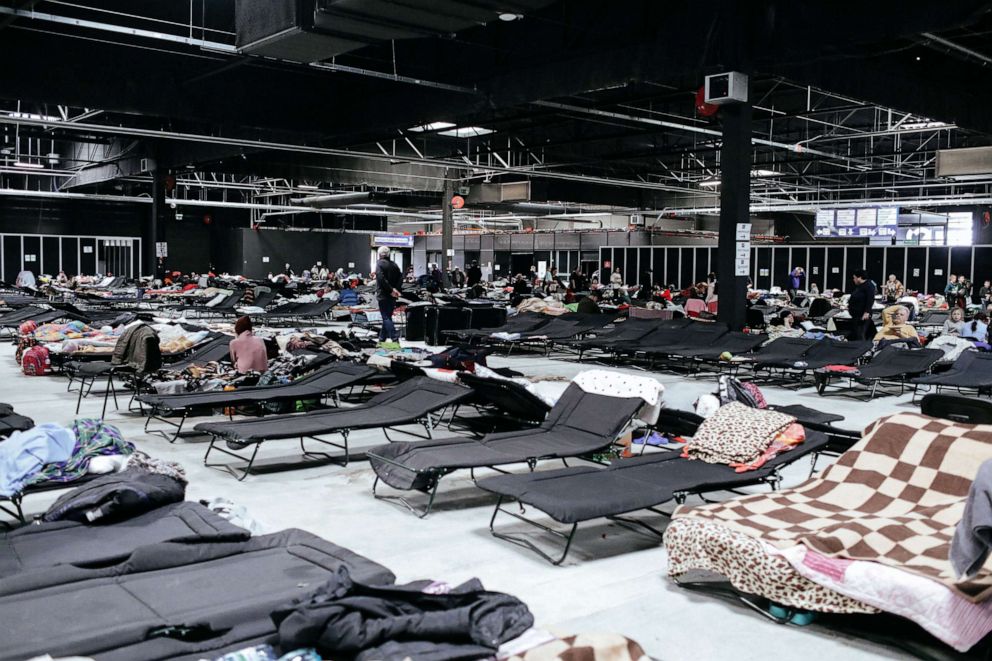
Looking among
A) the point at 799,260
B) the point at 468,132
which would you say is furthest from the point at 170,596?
the point at 799,260

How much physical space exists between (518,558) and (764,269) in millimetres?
29095

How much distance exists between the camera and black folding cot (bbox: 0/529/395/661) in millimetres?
2717

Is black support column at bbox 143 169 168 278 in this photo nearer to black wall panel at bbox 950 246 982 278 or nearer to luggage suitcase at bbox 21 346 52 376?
luggage suitcase at bbox 21 346 52 376

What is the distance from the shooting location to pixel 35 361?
10.5 m

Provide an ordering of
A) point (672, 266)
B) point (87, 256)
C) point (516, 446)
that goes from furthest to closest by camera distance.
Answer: point (672, 266)
point (87, 256)
point (516, 446)

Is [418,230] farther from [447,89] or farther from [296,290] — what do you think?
[447,89]

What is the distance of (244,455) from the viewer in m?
6.52

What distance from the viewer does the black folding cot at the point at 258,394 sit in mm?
6734

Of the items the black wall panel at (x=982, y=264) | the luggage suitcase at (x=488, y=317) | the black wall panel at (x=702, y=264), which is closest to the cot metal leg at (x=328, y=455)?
the luggage suitcase at (x=488, y=317)

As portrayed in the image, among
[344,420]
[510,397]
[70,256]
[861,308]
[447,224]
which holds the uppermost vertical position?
[447,224]

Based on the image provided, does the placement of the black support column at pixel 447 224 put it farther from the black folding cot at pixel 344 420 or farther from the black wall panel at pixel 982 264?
the black folding cot at pixel 344 420

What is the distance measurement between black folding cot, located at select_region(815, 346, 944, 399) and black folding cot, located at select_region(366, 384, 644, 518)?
4451 mm

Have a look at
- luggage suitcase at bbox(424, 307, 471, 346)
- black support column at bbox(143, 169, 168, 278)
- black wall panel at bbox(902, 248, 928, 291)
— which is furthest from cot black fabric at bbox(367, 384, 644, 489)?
black wall panel at bbox(902, 248, 928, 291)

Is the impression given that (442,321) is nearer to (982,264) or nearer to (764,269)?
(982,264)
